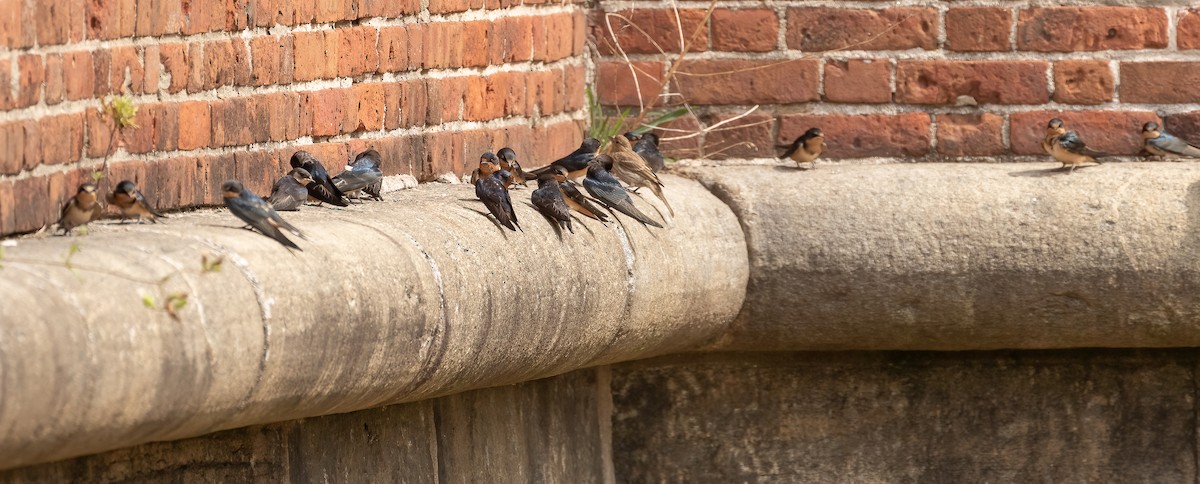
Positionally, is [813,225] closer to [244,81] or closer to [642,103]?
[642,103]

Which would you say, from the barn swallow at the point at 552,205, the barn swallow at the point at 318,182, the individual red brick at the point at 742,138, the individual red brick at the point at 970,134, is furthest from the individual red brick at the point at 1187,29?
the barn swallow at the point at 318,182

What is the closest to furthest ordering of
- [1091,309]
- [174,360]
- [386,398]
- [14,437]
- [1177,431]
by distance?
[14,437], [174,360], [386,398], [1091,309], [1177,431]

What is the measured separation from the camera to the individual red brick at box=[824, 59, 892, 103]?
4.16 m

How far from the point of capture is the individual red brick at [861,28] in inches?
163

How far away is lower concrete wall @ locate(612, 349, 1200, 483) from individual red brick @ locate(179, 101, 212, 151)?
1571 mm

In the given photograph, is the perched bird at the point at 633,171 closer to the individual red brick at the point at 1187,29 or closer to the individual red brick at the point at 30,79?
the individual red brick at the point at 1187,29

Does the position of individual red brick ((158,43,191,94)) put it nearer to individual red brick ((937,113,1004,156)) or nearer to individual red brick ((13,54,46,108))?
individual red brick ((13,54,46,108))

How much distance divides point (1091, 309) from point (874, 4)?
95cm

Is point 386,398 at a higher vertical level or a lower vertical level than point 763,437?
higher

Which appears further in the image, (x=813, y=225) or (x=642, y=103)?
(x=642, y=103)

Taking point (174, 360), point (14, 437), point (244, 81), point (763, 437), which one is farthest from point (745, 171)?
point (14, 437)

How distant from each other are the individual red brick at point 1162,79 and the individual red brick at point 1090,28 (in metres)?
0.05

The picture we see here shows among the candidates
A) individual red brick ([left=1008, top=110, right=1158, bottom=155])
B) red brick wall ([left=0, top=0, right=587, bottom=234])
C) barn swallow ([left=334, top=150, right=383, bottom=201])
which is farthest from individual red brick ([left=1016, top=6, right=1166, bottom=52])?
barn swallow ([left=334, top=150, right=383, bottom=201])

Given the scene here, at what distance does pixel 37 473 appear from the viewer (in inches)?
85.2
